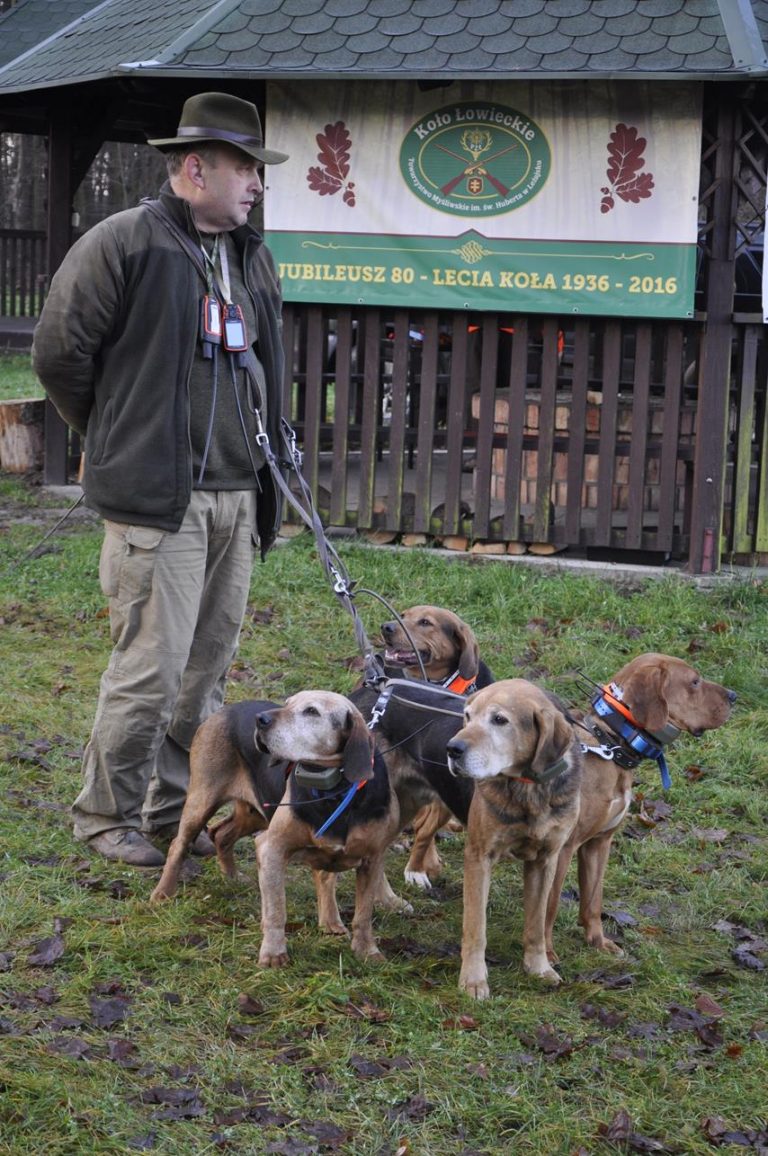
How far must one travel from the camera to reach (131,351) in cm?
495

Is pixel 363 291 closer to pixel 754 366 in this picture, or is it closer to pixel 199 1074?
pixel 754 366

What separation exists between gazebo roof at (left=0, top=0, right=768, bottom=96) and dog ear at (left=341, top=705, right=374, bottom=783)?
5.70m

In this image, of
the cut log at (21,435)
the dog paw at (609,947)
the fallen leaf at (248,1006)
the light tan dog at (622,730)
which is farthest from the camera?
the cut log at (21,435)

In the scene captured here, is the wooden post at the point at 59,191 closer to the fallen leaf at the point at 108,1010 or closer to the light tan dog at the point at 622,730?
the light tan dog at the point at 622,730

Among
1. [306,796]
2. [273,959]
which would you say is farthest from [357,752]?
[273,959]

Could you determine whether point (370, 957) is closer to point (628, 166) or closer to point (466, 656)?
point (466, 656)

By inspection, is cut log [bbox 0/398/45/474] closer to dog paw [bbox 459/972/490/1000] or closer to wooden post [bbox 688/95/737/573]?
wooden post [bbox 688/95/737/573]

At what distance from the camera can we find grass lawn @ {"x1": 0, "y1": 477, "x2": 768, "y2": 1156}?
3674mm

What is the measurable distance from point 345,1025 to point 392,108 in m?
7.06

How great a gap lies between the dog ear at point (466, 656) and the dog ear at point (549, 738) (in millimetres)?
1306

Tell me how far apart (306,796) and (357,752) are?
0.25 m

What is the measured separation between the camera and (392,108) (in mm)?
9570

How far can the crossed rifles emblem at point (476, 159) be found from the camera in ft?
30.9

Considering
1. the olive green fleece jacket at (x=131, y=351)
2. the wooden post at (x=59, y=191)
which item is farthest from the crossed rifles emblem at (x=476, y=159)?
the olive green fleece jacket at (x=131, y=351)
